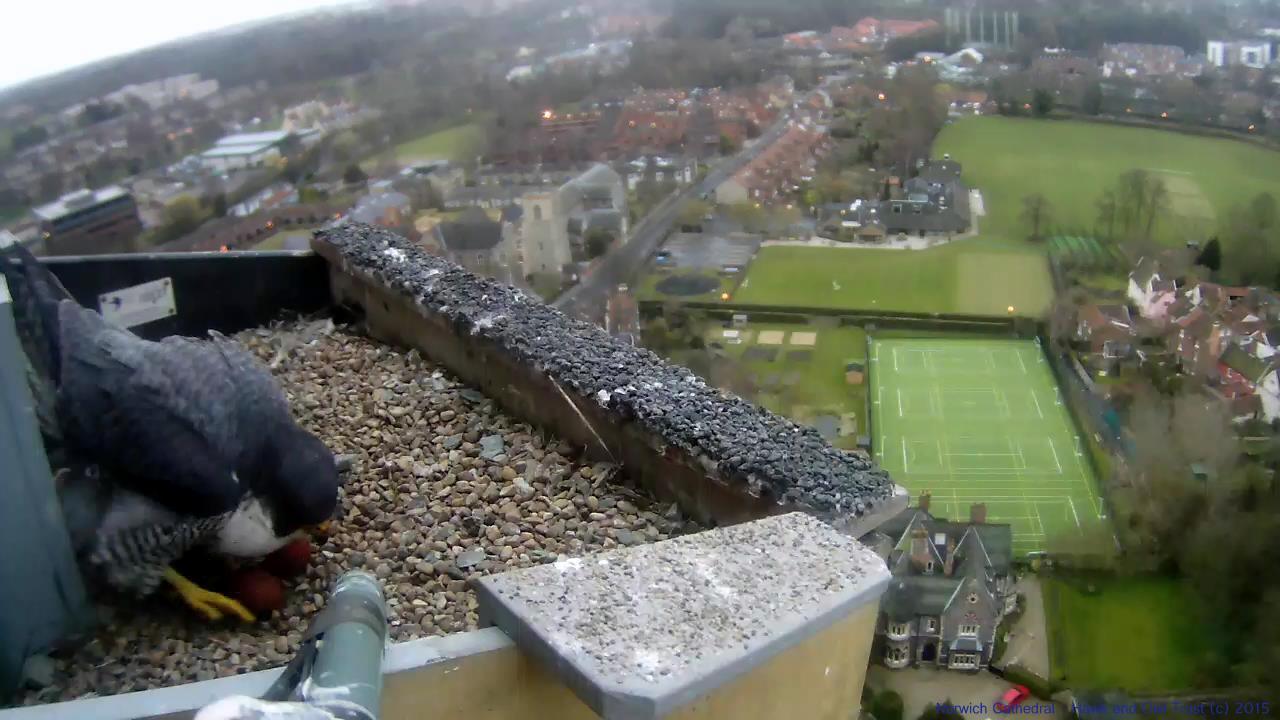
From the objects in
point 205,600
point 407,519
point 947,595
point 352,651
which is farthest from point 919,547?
point 352,651

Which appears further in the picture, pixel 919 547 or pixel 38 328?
pixel 919 547

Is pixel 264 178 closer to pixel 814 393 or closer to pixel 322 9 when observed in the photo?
pixel 322 9

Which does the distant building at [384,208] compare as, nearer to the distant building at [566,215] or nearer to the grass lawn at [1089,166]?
the distant building at [566,215]

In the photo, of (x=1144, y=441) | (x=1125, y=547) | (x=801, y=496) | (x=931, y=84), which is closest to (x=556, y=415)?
(x=801, y=496)

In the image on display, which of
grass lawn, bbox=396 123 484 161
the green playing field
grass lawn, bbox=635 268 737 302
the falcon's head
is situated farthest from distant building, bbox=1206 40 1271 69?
the falcon's head

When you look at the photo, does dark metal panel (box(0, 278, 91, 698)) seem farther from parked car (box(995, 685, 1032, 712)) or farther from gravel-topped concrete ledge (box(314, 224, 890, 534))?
parked car (box(995, 685, 1032, 712))

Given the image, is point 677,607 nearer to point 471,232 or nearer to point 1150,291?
point 471,232
